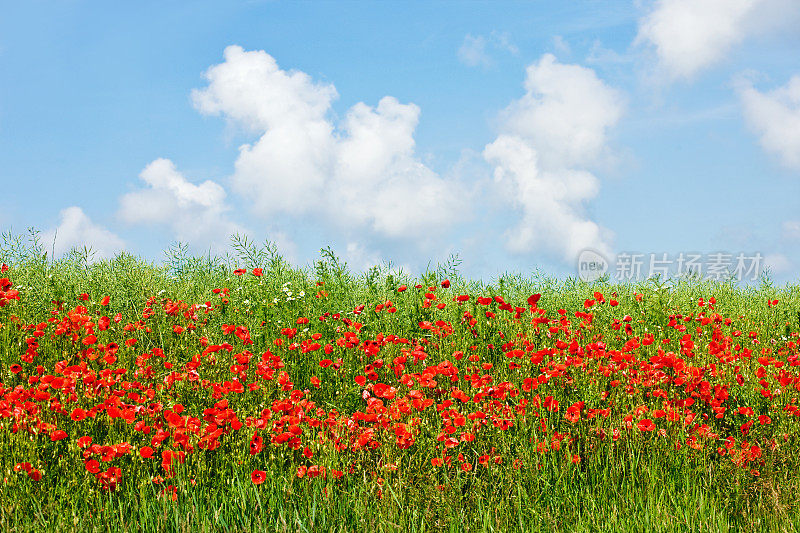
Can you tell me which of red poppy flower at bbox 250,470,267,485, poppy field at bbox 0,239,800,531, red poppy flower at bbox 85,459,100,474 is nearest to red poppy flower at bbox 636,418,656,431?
poppy field at bbox 0,239,800,531

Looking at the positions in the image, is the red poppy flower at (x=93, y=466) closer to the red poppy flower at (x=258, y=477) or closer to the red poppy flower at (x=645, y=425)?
the red poppy flower at (x=258, y=477)

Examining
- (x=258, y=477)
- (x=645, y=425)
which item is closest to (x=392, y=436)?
(x=258, y=477)

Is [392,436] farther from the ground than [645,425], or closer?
closer

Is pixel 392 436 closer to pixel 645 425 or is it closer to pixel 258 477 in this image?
pixel 258 477

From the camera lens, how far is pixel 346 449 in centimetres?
394

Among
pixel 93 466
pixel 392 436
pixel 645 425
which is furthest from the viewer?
pixel 645 425

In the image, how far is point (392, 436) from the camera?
393 cm

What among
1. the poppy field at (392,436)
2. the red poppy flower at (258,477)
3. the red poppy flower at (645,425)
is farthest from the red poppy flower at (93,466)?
the red poppy flower at (645,425)

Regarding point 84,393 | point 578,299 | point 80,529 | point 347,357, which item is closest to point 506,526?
point 80,529

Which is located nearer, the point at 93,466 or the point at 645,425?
the point at 93,466

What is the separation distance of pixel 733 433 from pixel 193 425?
11.9ft

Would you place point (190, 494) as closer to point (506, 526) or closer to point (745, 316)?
point (506, 526)

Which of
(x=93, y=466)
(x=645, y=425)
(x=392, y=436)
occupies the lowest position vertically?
(x=93, y=466)

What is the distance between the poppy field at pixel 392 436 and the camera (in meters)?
3.40
